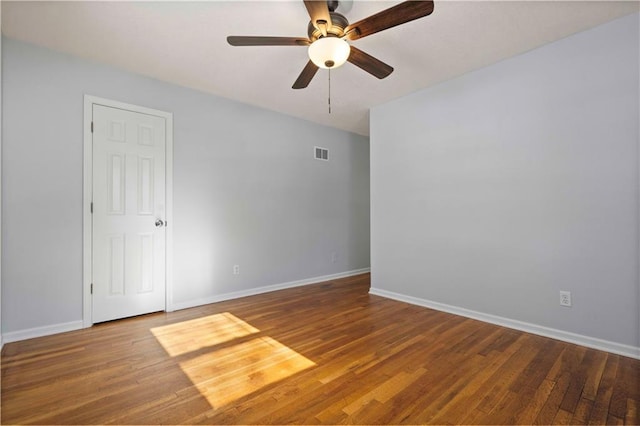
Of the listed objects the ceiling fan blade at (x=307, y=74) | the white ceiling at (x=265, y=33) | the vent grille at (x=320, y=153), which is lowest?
the vent grille at (x=320, y=153)

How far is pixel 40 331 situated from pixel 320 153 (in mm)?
3868

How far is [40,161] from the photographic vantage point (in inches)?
103

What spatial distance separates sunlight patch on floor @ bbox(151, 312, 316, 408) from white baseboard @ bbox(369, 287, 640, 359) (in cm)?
185

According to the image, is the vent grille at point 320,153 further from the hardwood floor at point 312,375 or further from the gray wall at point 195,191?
the hardwood floor at point 312,375

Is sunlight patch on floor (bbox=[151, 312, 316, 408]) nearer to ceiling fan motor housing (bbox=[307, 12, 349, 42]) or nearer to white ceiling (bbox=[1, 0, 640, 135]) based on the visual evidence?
ceiling fan motor housing (bbox=[307, 12, 349, 42])

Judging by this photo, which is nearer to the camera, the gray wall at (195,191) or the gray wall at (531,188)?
the gray wall at (531,188)

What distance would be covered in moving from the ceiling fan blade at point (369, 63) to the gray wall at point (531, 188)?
1314 mm

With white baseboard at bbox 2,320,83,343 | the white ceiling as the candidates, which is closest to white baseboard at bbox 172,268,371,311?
white baseboard at bbox 2,320,83,343

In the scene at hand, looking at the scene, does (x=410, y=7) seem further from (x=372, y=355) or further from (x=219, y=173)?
(x=219, y=173)

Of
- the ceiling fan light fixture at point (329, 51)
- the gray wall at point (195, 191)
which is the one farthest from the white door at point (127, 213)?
the ceiling fan light fixture at point (329, 51)

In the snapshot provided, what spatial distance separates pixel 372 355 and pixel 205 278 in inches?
88.9

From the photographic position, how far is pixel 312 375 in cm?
197

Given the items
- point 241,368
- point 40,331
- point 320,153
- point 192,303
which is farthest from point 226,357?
point 320,153

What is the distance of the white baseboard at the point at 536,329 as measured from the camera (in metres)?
2.24
